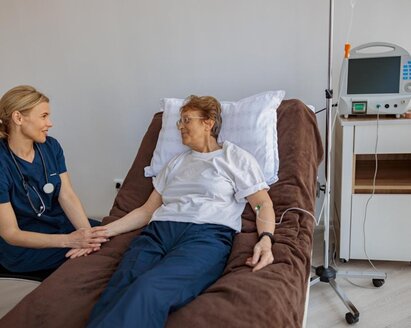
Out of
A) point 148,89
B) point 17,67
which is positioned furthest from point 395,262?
point 17,67

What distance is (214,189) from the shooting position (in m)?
1.55

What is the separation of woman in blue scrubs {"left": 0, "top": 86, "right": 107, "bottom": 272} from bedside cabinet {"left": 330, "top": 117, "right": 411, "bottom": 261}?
1152 millimetres

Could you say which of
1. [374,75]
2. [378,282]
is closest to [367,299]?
[378,282]

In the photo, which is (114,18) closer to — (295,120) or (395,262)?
(295,120)

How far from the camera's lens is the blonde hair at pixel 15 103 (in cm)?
156

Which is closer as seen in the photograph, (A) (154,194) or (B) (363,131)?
(A) (154,194)

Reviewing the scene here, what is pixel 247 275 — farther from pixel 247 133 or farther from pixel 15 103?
pixel 15 103

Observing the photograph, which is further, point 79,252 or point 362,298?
point 362,298

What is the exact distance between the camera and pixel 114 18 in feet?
8.21

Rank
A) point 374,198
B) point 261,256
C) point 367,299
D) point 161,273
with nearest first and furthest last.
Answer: point 161,273 < point 261,256 < point 367,299 < point 374,198

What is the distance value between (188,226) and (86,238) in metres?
0.40

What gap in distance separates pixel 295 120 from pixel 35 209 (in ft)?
3.76

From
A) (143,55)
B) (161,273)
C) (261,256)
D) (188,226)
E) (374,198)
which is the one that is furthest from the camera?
(143,55)

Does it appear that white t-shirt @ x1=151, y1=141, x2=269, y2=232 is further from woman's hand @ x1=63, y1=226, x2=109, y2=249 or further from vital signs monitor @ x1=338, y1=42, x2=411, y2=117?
vital signs monitor @ x1=338, y1=42, x2=411, y2=117
